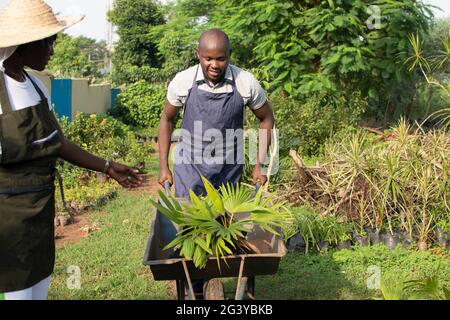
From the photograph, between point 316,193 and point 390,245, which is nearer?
point 390,245

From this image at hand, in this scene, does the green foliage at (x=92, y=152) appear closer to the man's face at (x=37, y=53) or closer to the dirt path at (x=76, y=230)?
the dirt path at (x=76, y=230)

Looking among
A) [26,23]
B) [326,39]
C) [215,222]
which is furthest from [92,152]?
[26,23]

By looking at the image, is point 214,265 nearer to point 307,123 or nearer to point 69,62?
point 307,123

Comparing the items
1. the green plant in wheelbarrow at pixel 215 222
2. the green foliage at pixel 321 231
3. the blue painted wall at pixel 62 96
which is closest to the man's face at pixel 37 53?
the green plant in wheelbarrow at pixel 215 222

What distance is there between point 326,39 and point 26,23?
28.1ft

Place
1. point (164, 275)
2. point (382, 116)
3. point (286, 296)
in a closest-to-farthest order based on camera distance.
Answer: point (164, 275) → point (286, 296) → point (382, 116)

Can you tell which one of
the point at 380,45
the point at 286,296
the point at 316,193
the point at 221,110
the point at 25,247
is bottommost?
the point at 286,296

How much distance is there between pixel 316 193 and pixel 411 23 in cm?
524

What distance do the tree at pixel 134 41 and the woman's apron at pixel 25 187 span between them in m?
26.5

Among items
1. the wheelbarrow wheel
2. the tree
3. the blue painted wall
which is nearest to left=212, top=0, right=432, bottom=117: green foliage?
the blue painted wall

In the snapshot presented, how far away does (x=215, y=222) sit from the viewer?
3441mm

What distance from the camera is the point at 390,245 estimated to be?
639 cm

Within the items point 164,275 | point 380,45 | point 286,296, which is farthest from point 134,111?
point 164,275

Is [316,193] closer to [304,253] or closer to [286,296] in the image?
[304,253]
